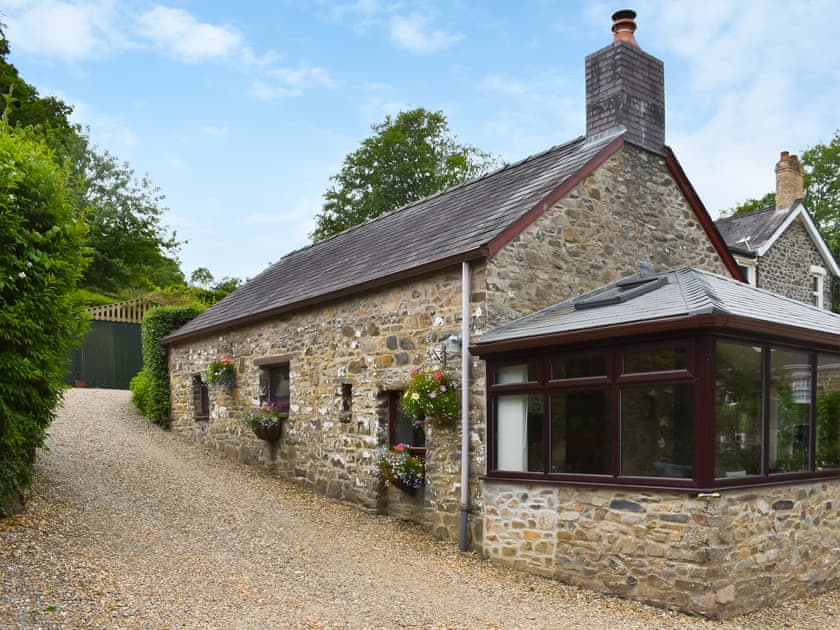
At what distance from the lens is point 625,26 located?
1134 cm

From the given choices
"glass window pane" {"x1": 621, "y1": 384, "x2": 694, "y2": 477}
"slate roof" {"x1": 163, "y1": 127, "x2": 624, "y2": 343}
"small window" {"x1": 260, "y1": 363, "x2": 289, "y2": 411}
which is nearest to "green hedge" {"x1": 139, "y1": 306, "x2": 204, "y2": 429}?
"slate roof" {"x1": 163, "y1": 127, "x2": 624, "y2": 343}

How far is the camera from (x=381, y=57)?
11.6 m

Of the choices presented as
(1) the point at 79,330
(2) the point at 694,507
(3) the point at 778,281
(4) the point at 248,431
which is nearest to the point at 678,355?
(2) the point at 694,507

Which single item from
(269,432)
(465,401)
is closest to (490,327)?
(465,401)

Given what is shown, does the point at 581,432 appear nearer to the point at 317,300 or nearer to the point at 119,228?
the point at 317,300

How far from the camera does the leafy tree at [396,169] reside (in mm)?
35719

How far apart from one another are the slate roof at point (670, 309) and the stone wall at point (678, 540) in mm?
1680

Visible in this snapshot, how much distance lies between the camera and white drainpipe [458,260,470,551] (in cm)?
902

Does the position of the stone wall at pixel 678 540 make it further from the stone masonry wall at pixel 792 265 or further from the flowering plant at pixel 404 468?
the stone masonry wall at pixel 792 265

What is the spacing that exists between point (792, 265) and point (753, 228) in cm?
168

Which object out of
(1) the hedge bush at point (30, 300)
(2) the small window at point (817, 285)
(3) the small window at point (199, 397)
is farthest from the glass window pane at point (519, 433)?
(2) the small window at point (817, 285)

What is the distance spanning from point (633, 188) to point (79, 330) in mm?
7715

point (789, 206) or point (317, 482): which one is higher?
point (789, 206)

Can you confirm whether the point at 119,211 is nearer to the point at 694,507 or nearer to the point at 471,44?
the point at 471,44
